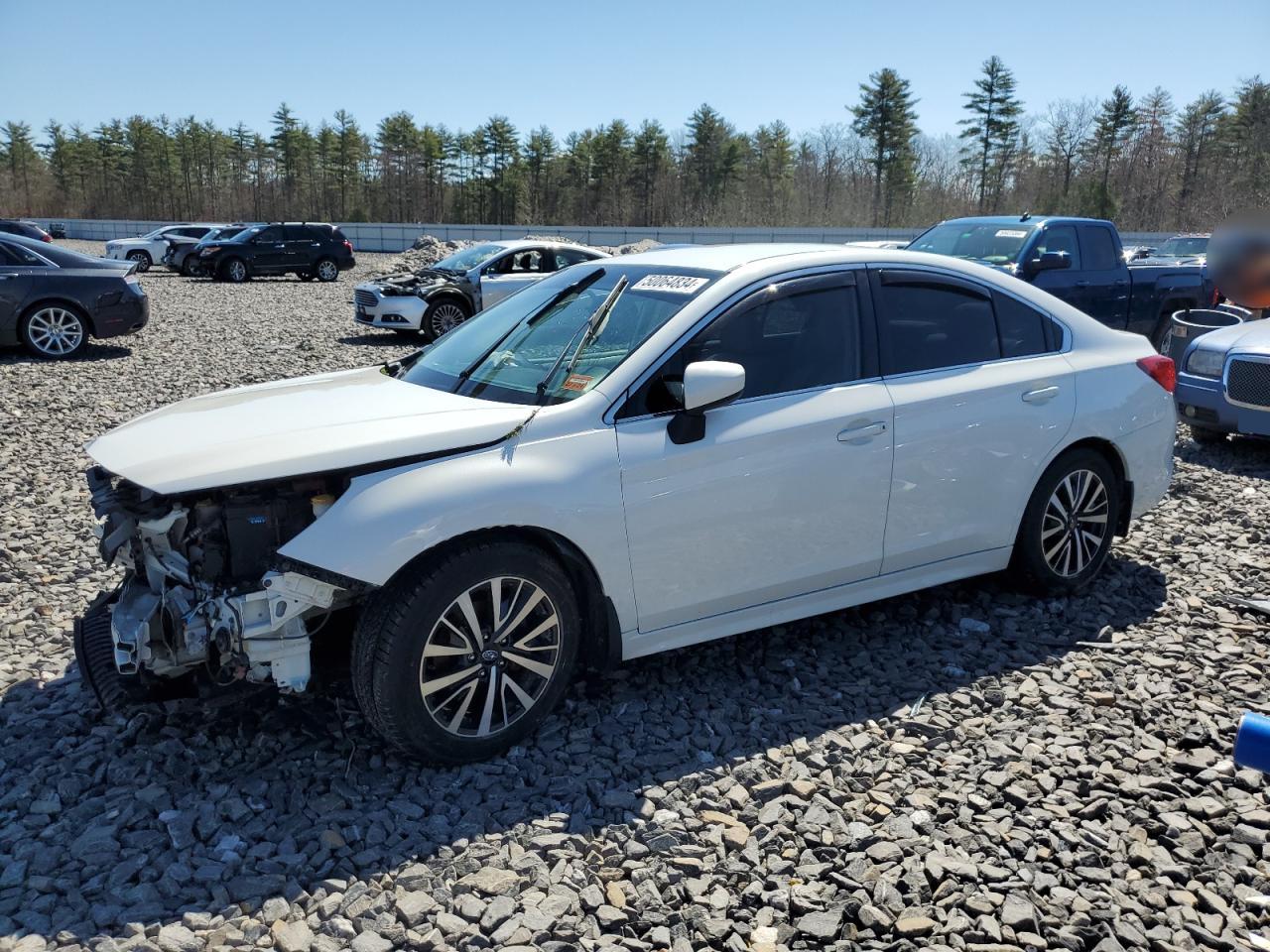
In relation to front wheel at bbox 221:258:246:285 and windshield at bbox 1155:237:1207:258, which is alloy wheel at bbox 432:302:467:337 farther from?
front wheel at bbox 221:258:246:285

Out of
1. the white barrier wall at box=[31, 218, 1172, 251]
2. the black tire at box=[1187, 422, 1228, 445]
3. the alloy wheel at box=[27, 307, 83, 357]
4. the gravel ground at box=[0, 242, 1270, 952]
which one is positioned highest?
the white barrier wall at box=[31, 218, 1172, 251]

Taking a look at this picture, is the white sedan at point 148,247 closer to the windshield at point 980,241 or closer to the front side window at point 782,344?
the windshield at point 980,241

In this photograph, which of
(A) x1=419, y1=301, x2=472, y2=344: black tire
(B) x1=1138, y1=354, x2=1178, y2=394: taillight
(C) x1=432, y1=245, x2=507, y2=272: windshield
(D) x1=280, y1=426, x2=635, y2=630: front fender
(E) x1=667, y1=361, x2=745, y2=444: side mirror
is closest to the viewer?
(D) x1=280, y1=426, x2=635, y2=630: front fender

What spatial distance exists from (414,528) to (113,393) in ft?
30.8

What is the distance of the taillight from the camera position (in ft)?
17.2

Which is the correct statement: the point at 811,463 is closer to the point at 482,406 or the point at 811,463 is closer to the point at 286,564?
the point at 482,406

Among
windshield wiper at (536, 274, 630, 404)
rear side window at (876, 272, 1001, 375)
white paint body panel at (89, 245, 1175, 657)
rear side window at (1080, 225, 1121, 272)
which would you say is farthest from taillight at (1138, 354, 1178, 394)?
rear side window at (1080, 225, 1121, 272)

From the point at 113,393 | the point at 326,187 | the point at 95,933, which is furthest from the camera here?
the point at 326,187

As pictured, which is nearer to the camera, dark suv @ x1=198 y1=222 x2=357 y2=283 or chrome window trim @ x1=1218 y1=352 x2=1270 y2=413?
chrome window trim @ x1=1218 y1=352 x2=1270 y2=413

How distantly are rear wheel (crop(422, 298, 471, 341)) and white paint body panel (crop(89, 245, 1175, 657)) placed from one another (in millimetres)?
11885

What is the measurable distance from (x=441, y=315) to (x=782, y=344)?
13.1 m

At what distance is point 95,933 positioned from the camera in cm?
281

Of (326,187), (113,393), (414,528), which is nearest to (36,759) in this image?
(414,528)

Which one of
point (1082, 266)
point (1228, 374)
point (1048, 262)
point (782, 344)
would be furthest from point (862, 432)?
point (1082, 266)
